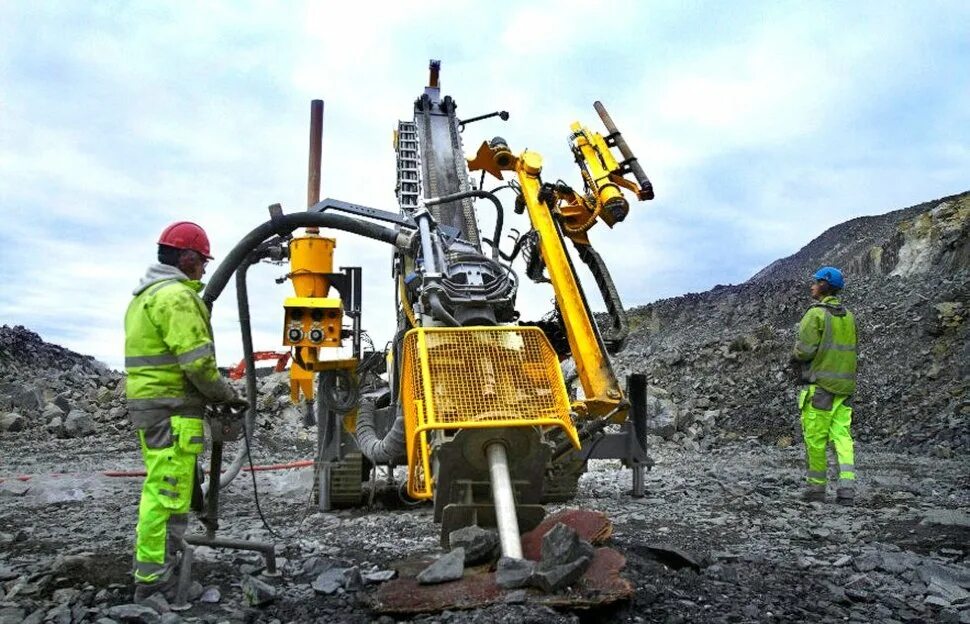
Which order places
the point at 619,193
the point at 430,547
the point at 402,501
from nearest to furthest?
the point at 430,547 → the point at 619,193 → the point at 402,501

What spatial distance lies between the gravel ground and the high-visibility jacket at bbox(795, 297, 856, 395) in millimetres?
978

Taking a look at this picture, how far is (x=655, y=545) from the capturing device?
417 centimetres

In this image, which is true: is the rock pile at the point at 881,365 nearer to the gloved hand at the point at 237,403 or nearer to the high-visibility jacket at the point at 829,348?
the high-visibility jacket at the point at 829,348

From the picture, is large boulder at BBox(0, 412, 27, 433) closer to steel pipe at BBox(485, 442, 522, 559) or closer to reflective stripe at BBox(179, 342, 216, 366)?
reflective stripe at BBox(179, 342, 216, 366)

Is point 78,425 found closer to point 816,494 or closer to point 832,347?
point 816,494

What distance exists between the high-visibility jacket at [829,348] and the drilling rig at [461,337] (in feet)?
4.69

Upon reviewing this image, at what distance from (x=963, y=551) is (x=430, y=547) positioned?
10.3 feet

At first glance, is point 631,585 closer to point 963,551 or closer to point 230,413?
point 230,413

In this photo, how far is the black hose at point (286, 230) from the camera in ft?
19.2

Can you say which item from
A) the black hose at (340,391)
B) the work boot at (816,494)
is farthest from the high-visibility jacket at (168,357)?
the work boot at (816,494)

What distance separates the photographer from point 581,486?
7363 mm

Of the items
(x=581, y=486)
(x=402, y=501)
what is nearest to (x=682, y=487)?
(x=581, y=486)

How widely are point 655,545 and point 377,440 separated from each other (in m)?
2.25

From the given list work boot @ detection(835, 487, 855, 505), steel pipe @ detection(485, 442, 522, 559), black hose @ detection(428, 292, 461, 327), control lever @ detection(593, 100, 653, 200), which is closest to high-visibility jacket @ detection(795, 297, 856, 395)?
work boot @ detection(835, 487, 855, 505)
